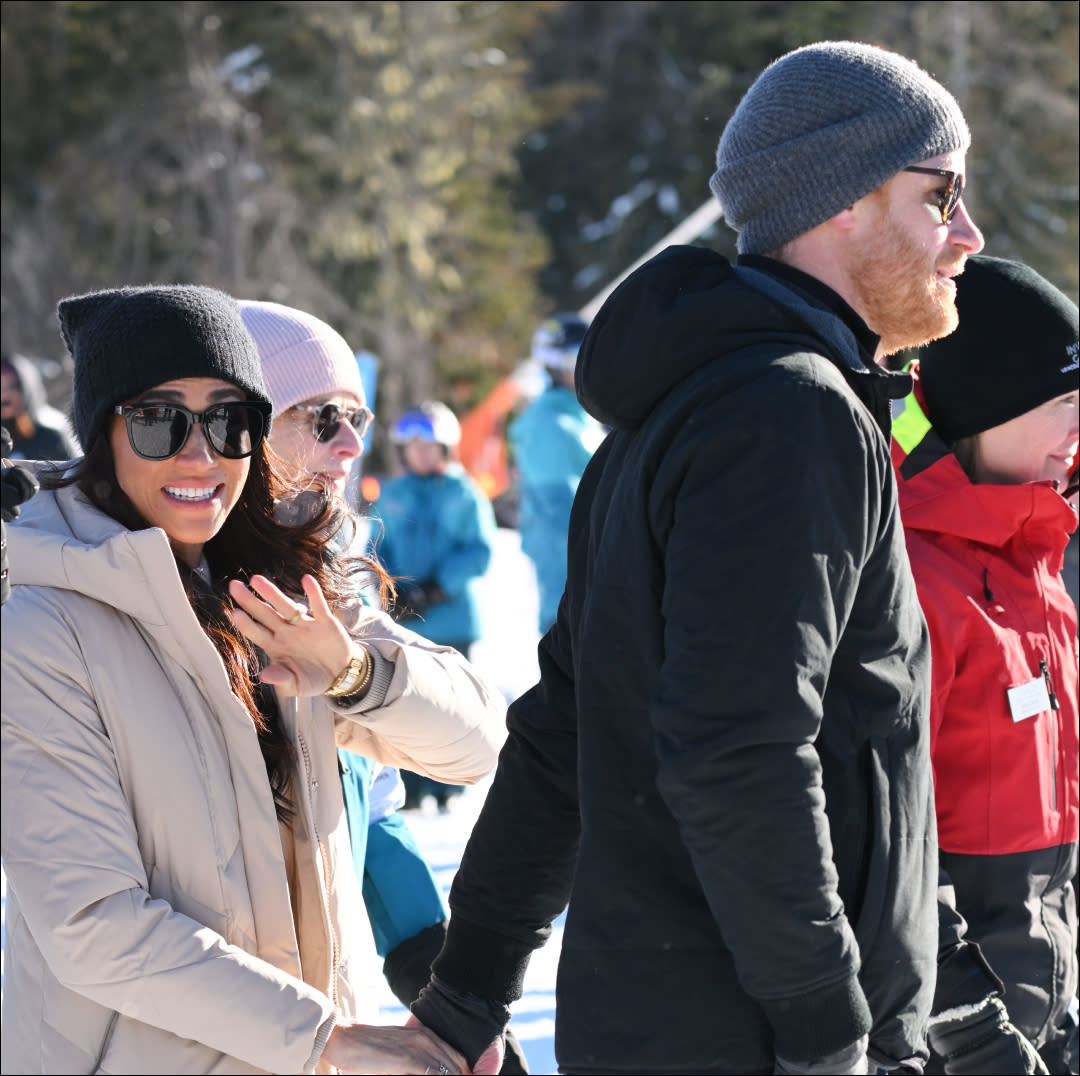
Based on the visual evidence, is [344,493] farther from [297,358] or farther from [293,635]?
[293,635]

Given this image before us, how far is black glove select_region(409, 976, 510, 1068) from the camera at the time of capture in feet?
7.04

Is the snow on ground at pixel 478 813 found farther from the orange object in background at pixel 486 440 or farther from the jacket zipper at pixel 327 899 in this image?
the orange object in background at pixel 486 440

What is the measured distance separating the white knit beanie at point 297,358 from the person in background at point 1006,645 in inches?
45.3

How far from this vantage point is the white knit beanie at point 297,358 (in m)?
2.99

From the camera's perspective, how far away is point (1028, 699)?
2.56m

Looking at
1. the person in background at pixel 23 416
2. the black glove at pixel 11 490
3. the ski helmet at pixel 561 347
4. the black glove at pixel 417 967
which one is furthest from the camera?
the ski helmet at pixel 561 347

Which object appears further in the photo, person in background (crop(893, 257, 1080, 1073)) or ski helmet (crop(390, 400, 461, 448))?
ski helmet (crop(390, 400, 461, 448))

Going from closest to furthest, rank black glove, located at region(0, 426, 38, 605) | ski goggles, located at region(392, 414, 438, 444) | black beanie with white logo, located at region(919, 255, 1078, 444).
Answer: black glove, located at region(0, 426, 38, 605), black beanie with white logo, located at region(919, 255, 1078, 444), ski goggles, located at region(392, 414, 438, 444)

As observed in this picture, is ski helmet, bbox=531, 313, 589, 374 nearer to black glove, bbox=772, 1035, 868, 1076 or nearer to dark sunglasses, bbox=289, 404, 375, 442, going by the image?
dark sunglasses, bbox=289, 404, 375, 442

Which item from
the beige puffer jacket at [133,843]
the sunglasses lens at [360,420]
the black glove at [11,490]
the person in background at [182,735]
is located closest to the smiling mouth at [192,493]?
the person in background at [182,735]

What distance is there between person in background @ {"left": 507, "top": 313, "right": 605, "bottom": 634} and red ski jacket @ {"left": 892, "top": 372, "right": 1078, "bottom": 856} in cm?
448

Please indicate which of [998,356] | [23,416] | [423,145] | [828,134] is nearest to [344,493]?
[998,356]

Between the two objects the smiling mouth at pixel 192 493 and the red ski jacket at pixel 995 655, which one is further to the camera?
the red ski jacket at pixel 995 655

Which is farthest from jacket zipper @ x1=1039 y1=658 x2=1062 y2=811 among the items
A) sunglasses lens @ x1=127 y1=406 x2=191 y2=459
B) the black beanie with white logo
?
sunglasses lens @ x1=127 y1=406 x2=191 y2=459
